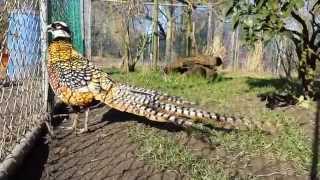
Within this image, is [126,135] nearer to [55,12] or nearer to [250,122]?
[250,122]

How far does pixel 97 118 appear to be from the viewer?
626cm

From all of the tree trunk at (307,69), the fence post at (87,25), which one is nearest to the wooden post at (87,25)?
the fence post at (87,25)

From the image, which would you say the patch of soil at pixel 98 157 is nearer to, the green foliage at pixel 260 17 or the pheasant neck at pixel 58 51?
the pheasant neck at pixel 58 51

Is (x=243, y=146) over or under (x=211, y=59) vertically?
under

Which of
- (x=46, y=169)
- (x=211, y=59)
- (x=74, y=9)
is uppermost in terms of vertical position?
(x=74, y=9)

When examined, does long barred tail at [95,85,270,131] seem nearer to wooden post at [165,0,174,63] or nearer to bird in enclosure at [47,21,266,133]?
bird in enclosure at [47,21,266,133]

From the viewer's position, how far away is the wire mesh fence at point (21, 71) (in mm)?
3998

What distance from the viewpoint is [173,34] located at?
47.1 feet

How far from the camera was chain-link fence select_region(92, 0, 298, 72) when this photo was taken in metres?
13.7

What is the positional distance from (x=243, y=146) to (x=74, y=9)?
6743 millimetres

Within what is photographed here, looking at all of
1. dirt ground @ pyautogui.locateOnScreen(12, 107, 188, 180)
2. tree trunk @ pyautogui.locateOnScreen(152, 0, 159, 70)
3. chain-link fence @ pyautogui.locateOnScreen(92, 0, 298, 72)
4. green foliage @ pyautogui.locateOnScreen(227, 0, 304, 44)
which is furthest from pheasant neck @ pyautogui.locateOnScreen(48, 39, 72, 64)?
chain-link fence @ pyautogui.locateOnScreen(92, 0, 298, 72)

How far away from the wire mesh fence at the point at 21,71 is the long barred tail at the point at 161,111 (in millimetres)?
748

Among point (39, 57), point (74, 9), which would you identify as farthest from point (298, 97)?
point (74, 9)

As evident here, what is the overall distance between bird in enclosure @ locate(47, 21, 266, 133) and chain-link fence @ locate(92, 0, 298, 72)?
753 centimetres
